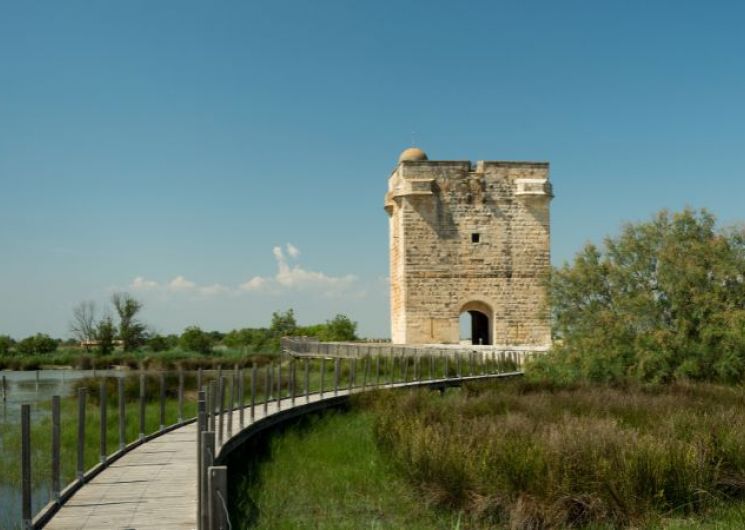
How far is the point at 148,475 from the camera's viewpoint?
7934mm

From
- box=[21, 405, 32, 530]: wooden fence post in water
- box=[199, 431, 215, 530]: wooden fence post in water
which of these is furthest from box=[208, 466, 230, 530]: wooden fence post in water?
box=[21, 405, 32, 530]: wooden fence post in water

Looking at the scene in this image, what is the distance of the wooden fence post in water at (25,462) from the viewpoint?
219 inches

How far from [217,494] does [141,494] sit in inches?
119

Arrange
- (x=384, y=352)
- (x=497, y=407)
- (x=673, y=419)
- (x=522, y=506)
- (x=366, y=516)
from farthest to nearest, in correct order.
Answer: (x=384, y=352), (x=497, y=407), (x=673, y=419), (x=366, y=516), (x=522, y=506)

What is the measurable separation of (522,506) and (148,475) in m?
3.58

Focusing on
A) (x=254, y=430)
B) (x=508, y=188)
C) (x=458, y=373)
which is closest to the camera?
(x=254, y=430)

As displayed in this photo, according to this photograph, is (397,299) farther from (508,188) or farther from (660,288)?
(660,288)

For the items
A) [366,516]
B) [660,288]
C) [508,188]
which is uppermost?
[508,188]

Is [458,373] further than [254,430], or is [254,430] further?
[458,373]

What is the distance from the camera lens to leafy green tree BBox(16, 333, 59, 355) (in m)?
44.4

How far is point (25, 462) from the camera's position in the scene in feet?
18.4

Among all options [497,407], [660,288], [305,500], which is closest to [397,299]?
[660,288]

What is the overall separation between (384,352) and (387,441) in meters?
13.5

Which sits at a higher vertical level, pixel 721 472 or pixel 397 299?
pixel 397 299
